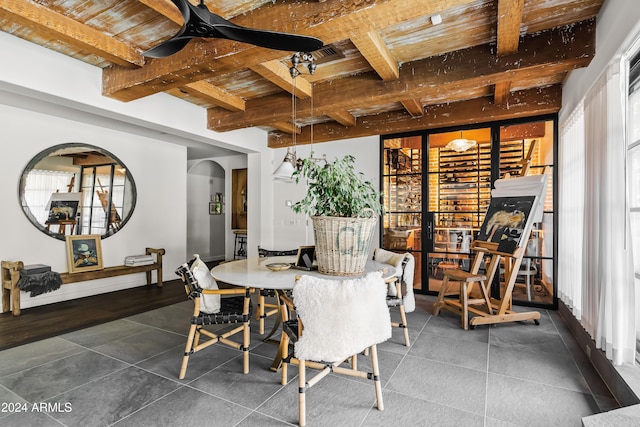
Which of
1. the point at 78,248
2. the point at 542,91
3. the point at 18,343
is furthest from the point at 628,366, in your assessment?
the point at 78,248

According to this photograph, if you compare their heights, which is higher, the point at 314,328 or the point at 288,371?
the point at 314,328

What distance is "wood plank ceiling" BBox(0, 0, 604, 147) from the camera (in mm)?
2229

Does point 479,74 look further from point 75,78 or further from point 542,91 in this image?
point 75,78

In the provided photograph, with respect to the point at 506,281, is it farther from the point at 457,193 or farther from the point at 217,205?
the point at 217,205

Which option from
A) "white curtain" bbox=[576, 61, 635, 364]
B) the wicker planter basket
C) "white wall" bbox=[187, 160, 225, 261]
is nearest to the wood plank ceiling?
"white curtain" bbox=[576, 61, 635, 364]

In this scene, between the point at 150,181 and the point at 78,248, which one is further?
the point at 150,181

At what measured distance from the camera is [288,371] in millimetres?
2520

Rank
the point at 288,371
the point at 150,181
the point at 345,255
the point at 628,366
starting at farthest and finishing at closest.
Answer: the point at 150,181
the point at 288,371
the point at 345,255
the point at 628,366

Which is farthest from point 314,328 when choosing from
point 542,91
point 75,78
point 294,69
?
point 542,91

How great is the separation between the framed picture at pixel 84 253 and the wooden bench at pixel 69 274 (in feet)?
0.57

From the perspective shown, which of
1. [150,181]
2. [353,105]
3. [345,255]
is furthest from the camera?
[150,181]

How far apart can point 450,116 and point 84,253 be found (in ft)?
17.8

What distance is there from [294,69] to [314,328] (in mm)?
2275

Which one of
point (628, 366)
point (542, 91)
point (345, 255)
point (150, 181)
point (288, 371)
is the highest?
point (542, 91)
